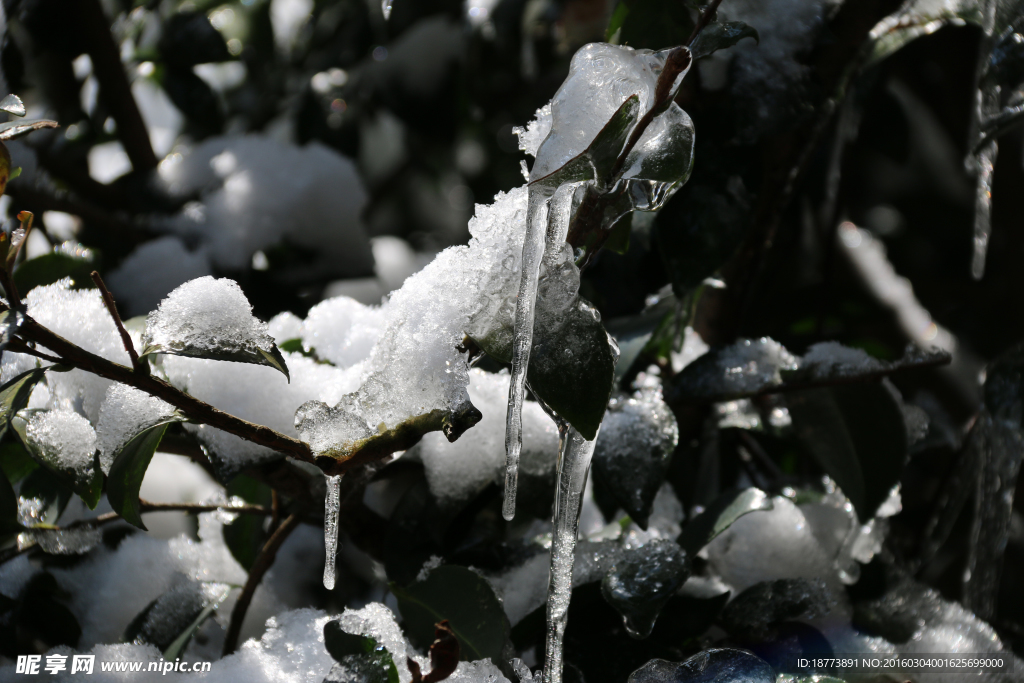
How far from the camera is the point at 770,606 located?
58 cm

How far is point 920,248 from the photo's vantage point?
73.5 inches

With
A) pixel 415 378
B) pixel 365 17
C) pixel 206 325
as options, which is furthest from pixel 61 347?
pixel 365 17

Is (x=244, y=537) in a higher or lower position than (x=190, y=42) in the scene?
lower

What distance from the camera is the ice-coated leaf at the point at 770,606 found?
22.7 inches

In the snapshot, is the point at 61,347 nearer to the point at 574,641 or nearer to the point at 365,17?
the point at 574,641

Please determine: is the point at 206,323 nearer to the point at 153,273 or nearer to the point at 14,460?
the point at 14,460

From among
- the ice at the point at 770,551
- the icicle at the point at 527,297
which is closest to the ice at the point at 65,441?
the icicle at the point at 527,297

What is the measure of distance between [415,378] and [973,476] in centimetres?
62

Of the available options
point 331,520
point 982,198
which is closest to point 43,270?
point 331,520

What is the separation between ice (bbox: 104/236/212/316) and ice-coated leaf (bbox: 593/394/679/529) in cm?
51

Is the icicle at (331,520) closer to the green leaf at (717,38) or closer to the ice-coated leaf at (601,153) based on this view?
the ice-coated leaf at (601,153)

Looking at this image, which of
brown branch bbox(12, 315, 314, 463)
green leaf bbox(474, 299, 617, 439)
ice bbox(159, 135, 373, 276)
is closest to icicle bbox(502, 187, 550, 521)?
green leaf bbox(474, 299, 617, 439)

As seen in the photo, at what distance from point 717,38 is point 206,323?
0.38m

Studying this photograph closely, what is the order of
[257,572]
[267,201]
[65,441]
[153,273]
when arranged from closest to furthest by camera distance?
[65,441], [257,572], [153,273], [267,201]
